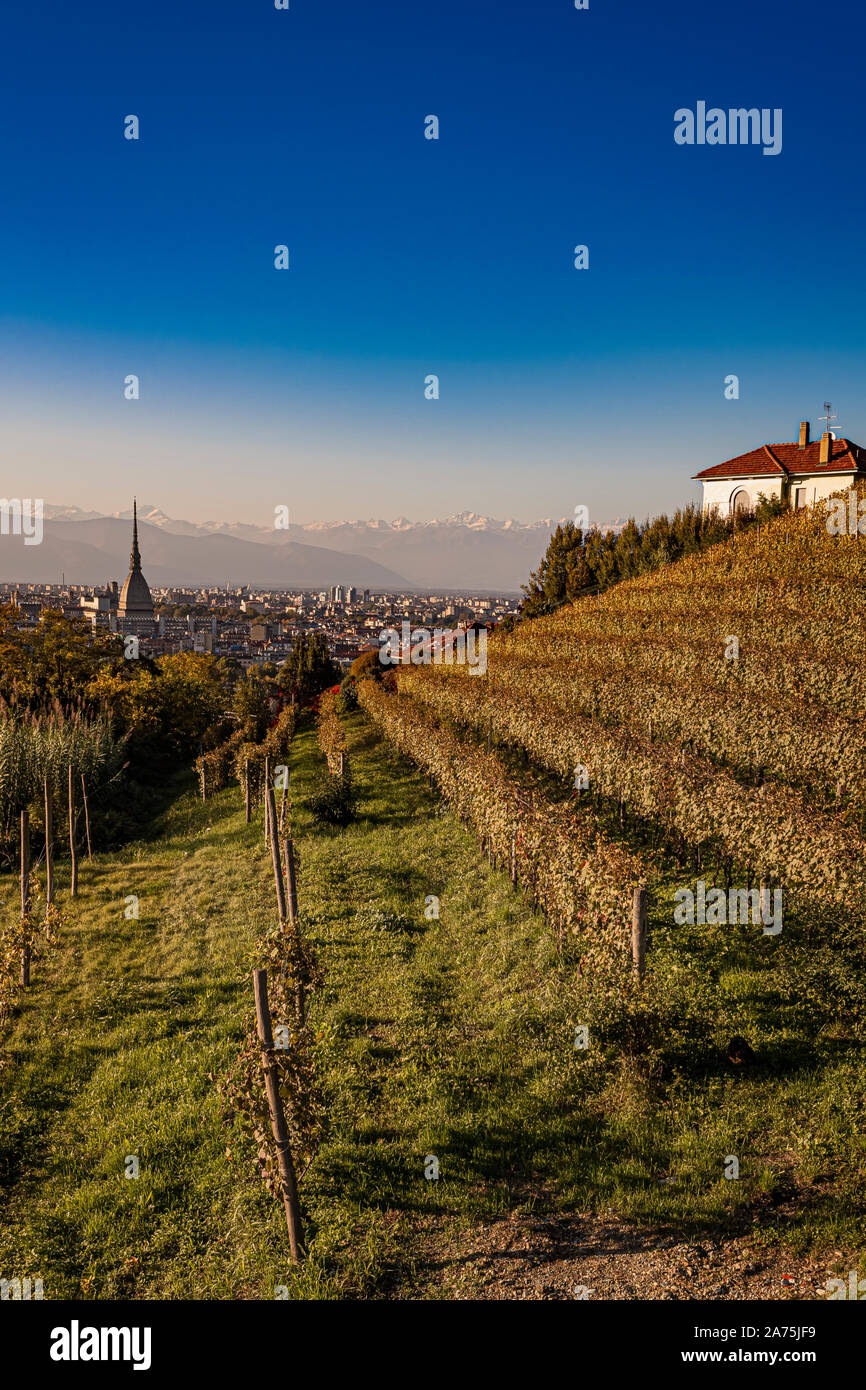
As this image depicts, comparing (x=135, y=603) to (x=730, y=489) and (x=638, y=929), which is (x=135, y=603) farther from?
(x=638, y=929)

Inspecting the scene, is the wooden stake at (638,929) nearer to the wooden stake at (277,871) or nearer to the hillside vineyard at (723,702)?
the hillside vineyard at (723,702)

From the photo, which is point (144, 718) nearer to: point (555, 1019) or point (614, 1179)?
point (555, 1019)

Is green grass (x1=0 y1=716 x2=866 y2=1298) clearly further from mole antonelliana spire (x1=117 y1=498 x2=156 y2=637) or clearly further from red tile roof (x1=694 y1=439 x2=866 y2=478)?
mole antonelliana spire (x1=117 y1=498 x2=156 y2=637)

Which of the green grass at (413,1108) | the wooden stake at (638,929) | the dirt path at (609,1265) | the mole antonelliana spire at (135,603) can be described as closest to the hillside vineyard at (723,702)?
the green grass at (413,1108)

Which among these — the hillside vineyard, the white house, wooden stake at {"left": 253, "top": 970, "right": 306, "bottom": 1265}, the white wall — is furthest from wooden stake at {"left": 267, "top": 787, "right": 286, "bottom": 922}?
the white wall

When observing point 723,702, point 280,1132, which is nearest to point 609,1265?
point 280,1132
